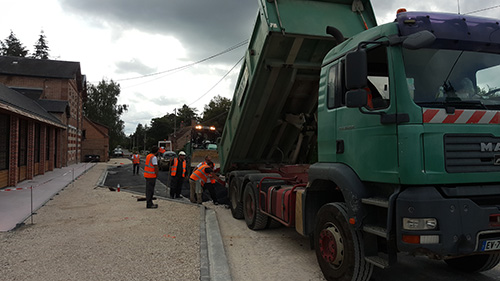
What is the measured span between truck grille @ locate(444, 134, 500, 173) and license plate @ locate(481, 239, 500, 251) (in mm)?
622

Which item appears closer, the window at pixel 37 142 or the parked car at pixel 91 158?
the window at pixel 37 142

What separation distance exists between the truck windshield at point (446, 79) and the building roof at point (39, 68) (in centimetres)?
2721

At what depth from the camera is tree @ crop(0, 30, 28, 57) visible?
176 feet

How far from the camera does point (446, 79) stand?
10.0ft

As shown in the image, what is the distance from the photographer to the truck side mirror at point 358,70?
3.02m

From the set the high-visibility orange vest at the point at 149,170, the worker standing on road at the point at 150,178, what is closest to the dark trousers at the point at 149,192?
the worker standing on road at the point at 150,178

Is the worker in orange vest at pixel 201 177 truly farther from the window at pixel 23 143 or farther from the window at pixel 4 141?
the window at pixel 23 143

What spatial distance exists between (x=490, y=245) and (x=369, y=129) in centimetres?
144

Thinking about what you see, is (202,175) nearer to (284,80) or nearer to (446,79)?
(284,80)

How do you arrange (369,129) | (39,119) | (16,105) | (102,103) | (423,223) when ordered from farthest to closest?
(102,103) → (39,119) → (16,105) → (369,129) → (423,223)

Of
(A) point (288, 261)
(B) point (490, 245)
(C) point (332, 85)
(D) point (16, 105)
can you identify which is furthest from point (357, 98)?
(D) point (16, 105)

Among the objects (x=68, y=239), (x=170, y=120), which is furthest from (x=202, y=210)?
(x=170, y=120)

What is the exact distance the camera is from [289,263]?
457 centimetres

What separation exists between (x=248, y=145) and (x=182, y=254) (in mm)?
3294
